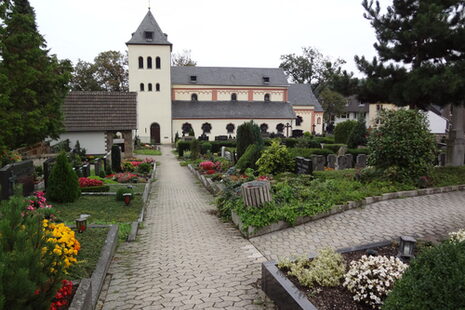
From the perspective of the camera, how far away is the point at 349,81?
47.7ft

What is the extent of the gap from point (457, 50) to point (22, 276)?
15.2m

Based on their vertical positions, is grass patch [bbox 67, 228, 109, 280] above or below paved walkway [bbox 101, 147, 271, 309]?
above

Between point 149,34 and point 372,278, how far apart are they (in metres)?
42.6

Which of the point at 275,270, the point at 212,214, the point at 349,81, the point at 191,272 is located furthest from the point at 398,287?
the point at 349,81

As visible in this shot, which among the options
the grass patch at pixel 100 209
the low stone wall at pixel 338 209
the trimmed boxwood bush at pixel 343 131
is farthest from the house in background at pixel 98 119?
the low stone wall at pixel 338 209

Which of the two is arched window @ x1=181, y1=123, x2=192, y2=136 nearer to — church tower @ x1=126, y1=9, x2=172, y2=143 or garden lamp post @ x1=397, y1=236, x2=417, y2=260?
church tower @ x1=126, y1=9, x2=172, y2=143

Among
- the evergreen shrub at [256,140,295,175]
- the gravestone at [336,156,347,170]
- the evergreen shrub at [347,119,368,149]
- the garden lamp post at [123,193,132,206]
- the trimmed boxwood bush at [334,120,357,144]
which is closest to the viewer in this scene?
the garden lamp post at [123,193,132,206]

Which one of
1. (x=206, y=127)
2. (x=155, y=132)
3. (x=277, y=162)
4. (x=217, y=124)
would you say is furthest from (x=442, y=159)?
(x=155, y=132)

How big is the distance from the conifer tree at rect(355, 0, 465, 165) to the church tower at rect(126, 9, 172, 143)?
3175 cm

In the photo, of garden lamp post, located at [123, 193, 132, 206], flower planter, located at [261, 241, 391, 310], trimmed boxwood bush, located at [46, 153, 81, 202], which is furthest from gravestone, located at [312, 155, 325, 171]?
flower planter, located at [261, 241, 391, 310]

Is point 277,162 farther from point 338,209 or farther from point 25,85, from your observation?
point 25,85

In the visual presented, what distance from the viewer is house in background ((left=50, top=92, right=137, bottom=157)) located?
82.0ft

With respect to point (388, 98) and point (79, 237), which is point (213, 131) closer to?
point (388, 98)

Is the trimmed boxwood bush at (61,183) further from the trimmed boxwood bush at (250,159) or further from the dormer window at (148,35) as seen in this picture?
the dormer window at (148,35)
